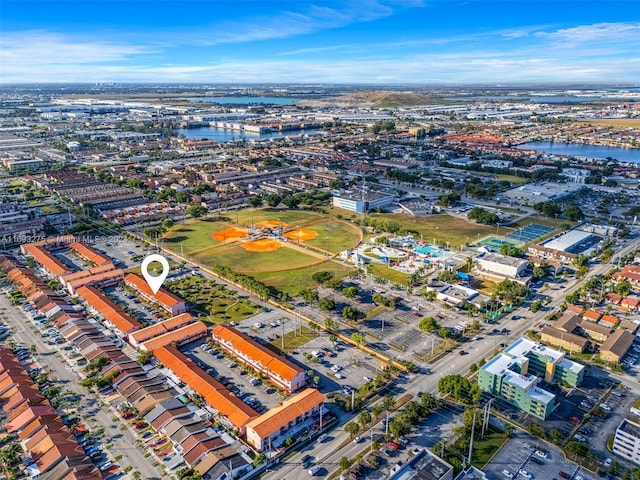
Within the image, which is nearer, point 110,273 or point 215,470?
point 215,470

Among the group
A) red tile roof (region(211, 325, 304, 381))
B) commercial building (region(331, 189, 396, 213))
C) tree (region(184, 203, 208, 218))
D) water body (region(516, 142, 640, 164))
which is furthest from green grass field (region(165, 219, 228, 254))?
water body (region(516, 142, 640, 164))

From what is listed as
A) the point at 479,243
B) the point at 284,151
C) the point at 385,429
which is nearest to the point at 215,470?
the point at 385,429

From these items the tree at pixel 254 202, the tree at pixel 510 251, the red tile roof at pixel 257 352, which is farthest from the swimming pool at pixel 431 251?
the tree at pixel 254 202

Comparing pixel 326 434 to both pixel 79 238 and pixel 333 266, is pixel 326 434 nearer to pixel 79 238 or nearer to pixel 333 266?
pixel 333 266

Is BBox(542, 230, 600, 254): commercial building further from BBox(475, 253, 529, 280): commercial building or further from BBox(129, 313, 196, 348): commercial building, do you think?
BBox(129, 313, 196, 348): commercial building

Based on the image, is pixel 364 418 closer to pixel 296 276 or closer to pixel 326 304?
pixel 326 304

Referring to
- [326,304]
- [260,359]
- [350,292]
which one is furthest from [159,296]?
[350,292]

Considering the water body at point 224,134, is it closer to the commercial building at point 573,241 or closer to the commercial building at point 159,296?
the commercial building at point 159,296
